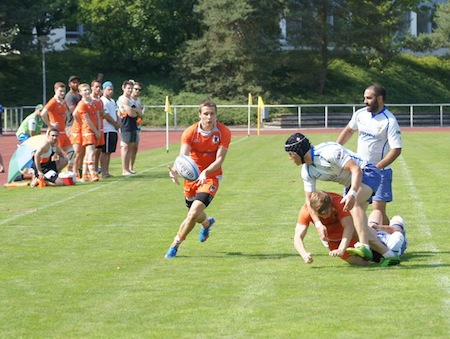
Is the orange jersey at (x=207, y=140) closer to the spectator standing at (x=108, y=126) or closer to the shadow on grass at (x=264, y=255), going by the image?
the shadow on grass at (x=264, y=255)

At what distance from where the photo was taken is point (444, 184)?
766 inches

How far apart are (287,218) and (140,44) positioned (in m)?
47.9

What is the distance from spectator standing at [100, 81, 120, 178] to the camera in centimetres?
2120

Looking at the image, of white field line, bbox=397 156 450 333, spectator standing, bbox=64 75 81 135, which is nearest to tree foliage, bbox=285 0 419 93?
white field line, bbox=397 156 450 333

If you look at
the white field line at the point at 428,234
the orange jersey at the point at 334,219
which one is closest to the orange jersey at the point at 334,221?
the orange jersey at the point at 334,219

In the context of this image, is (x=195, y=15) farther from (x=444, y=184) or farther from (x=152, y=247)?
(x=152, y=247)

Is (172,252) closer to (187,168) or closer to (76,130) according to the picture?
(187,168)

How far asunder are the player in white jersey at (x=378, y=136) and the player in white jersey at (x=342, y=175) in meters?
1.05

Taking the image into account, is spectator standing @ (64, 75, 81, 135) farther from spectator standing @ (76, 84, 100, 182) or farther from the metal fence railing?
the metal fence railing

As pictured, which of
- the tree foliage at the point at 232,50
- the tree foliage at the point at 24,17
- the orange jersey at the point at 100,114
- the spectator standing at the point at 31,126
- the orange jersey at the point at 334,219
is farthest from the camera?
the tree foliage at the point at 232,50

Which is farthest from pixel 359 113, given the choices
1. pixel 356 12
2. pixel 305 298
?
pixel 356 12

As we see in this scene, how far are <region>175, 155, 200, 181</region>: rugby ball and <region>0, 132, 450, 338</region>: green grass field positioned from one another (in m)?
0.84

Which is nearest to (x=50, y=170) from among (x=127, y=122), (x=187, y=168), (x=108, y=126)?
(x=108, y=126)

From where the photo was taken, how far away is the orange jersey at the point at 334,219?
404 inches
